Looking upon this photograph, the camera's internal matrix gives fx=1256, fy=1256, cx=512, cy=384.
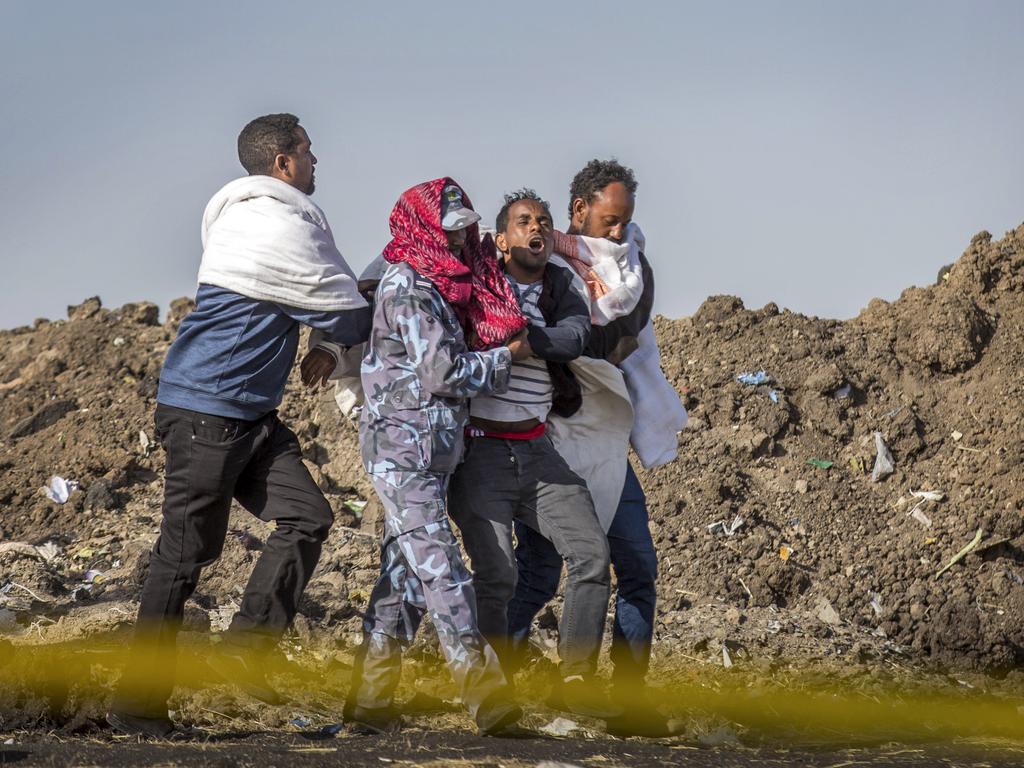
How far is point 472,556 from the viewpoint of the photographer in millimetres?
4660

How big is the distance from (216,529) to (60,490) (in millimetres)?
4511

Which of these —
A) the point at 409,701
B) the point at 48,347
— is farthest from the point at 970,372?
the point at 48,347

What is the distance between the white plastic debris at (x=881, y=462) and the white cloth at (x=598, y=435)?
391 centimetres

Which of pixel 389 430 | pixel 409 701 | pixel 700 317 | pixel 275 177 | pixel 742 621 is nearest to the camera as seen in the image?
pixel 389 430

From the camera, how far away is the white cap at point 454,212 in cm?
452

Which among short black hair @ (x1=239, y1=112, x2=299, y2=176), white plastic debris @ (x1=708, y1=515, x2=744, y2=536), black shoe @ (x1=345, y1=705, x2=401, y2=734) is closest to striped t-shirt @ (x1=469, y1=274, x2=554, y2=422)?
short black hair @ (x1=239, y1=112, x2=299, y2=176)

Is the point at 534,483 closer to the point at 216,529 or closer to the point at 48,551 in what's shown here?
the point at 216,529

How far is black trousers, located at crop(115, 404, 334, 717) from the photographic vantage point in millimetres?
4512

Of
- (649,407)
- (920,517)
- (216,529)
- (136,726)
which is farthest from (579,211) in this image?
(920,517)

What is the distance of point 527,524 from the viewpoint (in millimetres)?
4855

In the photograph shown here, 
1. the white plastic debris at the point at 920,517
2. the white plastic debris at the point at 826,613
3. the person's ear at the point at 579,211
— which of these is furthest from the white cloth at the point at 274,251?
the white plastic debris at the point at 920,517

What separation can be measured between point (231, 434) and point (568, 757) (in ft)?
5.39

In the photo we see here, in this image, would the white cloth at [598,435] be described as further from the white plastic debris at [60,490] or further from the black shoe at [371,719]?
the white plastic debris at [60,490]

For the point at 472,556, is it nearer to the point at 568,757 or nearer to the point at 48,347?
the point at 568,757
